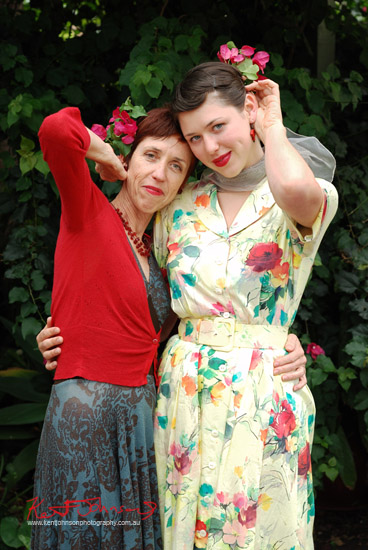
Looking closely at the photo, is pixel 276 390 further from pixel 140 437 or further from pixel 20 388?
pixel 20 388

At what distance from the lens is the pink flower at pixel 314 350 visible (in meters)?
2.81

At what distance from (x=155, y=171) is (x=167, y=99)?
0.73 metres

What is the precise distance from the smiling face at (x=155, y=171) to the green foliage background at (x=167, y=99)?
60cm

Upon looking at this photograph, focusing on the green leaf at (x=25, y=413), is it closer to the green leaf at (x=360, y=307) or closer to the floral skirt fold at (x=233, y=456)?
the floral skirt fold at (x=233, y=456)

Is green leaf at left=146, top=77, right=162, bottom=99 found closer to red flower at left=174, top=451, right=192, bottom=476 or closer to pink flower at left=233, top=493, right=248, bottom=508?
red flower at left=174, top=451, right=192, bottom=476

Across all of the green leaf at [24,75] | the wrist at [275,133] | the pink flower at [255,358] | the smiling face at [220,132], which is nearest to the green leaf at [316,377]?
the pink flower at [255,358]

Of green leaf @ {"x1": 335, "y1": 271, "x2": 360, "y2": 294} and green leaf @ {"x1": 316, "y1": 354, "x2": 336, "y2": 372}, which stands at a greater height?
green leaf @ {"x1": 335, "y1": 271, "x2": 360, "y2": 294}

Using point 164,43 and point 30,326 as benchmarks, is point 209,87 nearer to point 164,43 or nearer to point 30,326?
point 164,43

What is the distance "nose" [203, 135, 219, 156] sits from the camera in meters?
1.85

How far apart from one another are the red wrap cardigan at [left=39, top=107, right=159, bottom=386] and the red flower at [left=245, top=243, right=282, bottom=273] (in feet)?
1.13

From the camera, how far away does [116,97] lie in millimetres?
3098

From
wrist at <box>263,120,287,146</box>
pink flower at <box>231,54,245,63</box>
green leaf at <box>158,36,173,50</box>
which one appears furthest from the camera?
green leaf at <box>158,36,173,50</box>

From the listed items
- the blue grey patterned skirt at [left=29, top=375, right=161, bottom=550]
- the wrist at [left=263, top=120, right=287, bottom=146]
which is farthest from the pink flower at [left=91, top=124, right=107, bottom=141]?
the blue grey patterned skirt at [left=29, top=375, right=161, bottom=550]

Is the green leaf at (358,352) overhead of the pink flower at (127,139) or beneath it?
beneath
